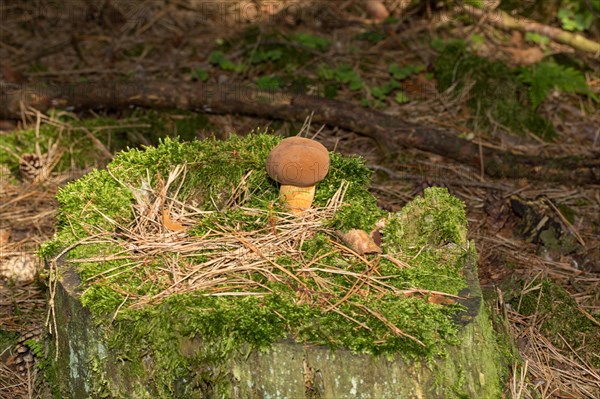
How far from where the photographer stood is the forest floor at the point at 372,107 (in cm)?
341

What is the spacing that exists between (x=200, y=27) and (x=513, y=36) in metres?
3.12

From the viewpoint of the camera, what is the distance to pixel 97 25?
7.37m

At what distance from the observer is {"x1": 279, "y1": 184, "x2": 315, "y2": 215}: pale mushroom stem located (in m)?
2.93

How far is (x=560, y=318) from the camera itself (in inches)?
134

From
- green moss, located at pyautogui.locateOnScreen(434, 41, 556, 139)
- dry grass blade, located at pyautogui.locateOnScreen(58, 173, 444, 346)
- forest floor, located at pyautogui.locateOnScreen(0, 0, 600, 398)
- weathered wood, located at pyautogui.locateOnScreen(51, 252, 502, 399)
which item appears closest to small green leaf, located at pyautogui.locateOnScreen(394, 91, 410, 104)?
forest floor, located at pyautogui.locateOnScreen(0, 0, 600, 398)

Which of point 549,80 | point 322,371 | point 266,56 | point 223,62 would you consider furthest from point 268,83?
point 322,371

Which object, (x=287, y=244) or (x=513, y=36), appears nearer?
(x=287, y=244)

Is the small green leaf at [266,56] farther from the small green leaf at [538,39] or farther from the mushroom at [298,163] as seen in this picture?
the mushroom at [298,163]

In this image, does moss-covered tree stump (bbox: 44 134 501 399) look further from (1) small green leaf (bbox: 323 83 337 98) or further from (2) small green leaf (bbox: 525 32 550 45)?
(2) small green leaf (bbox: 525 32 550 45)

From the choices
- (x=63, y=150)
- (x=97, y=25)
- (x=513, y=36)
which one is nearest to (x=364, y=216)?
(x=63, y=150)

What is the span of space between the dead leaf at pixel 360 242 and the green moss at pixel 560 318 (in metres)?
1.16

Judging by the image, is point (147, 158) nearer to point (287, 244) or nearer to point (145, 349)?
point (287, 244)

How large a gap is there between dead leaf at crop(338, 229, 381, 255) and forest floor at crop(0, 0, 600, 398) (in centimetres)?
58

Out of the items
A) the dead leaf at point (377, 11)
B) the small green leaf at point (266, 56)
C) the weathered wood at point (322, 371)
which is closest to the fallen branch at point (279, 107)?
the small green leaf at point (266, 56)
